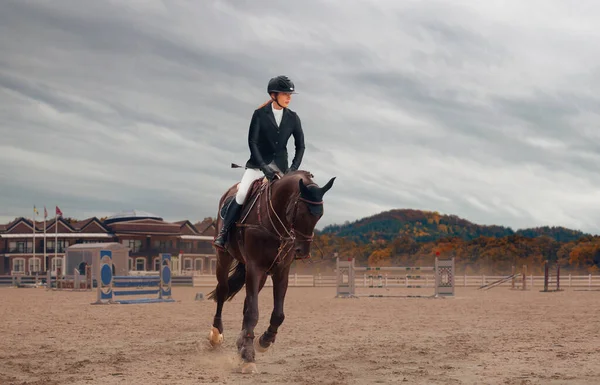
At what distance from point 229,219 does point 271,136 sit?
1.21 m

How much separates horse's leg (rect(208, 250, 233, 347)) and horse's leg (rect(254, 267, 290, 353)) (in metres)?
1.34

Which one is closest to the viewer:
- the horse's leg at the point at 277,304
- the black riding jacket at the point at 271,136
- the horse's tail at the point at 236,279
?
the horse's leg at the point at 277,304

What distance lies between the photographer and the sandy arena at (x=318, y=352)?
7.53 m

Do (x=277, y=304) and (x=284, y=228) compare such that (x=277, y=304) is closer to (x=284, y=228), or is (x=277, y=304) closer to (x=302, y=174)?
(x=284, y=228)

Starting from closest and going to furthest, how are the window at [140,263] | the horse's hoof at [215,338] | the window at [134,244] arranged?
the horse's hoof at [215,338] < the window at [134,244] < the window at [140,263]

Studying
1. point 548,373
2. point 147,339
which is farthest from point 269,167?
point 147,339

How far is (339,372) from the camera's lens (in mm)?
7805

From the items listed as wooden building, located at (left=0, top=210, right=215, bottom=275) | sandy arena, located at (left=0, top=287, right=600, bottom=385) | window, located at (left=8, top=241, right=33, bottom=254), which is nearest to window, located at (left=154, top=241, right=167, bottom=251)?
wooden building, located at (left=0, top=210, right=215, bottom=275)

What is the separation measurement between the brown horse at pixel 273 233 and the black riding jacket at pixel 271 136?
359mm

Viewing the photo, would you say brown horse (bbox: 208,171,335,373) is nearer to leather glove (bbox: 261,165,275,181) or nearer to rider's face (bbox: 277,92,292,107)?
leather glove (bbox: 261,165,275,181)

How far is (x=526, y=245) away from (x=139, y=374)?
69.4 meters

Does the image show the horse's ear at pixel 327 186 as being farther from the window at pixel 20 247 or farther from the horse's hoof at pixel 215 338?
the window at pixel 20 247

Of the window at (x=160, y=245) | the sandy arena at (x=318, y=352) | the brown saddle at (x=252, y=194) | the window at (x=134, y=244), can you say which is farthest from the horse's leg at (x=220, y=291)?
the window at (x=160, y=245)

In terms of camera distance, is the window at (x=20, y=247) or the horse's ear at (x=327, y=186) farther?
the window at (x=20, y=247)
